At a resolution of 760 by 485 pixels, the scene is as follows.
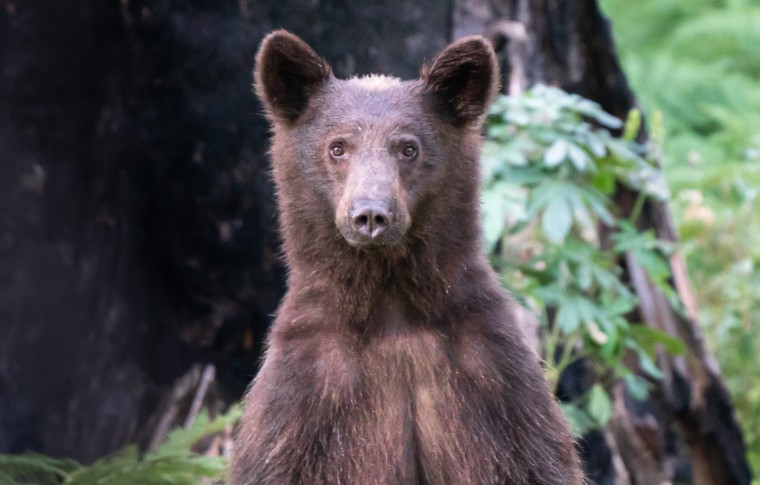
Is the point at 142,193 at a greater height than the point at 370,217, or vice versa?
the point at 370,217

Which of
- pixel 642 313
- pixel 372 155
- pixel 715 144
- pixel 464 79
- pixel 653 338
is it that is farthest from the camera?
pixel 715 144

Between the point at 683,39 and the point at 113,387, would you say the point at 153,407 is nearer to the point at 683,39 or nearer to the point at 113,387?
the point at 113,387

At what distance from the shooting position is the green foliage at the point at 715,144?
1006 centimetres

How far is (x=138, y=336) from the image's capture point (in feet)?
24.6

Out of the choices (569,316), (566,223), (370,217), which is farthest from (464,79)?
(569,316)

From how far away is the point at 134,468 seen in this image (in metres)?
5.33

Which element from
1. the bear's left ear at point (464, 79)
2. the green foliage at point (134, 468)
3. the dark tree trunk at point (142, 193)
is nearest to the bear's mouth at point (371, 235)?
the bear's left ear at point (464, 79)

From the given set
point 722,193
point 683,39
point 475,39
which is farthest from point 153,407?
point 683,39

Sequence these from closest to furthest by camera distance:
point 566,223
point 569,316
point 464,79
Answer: point 464,79, point 566,223, point 569,316

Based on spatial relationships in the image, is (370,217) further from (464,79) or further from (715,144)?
(715,144)

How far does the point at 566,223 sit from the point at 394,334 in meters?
2.04

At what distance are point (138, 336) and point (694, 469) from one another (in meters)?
4.29

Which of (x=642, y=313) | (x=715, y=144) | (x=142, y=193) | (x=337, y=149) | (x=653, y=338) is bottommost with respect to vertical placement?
(x=642, y=313)

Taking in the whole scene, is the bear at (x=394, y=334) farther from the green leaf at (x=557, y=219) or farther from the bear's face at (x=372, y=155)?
the green leaf at (x=557, y=219)
